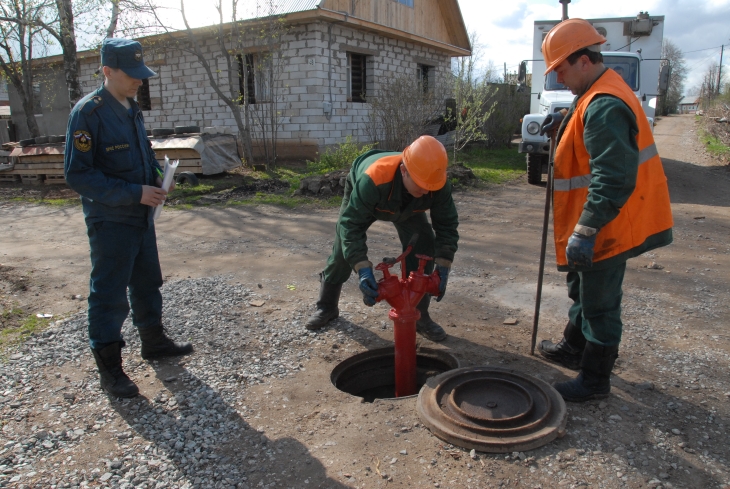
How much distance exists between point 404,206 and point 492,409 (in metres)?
1.32

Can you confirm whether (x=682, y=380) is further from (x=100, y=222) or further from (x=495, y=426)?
(x=100, y=222)

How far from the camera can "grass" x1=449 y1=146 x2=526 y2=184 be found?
12.5 meters

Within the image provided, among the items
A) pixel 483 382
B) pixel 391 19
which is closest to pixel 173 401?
pixel 483 382

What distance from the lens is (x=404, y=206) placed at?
341 cm

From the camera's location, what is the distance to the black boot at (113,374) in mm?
3136

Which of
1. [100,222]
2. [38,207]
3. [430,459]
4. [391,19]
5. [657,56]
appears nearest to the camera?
[430,459]

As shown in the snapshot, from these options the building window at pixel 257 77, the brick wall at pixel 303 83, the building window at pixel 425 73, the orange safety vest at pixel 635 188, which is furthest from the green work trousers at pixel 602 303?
the building window at pixel 425 73

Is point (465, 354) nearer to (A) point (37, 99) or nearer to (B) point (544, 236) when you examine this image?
(B) point (544, 236)

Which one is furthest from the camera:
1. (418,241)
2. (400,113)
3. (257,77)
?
(257,77)

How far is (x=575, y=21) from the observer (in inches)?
109

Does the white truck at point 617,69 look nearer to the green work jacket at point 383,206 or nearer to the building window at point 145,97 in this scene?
the green work jacket at point 383,206

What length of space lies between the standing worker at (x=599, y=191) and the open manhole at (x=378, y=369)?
90cm

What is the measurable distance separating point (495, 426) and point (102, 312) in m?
2.28

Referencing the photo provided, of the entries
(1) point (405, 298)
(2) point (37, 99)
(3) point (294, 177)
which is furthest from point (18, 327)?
(2) point (37, 99)
